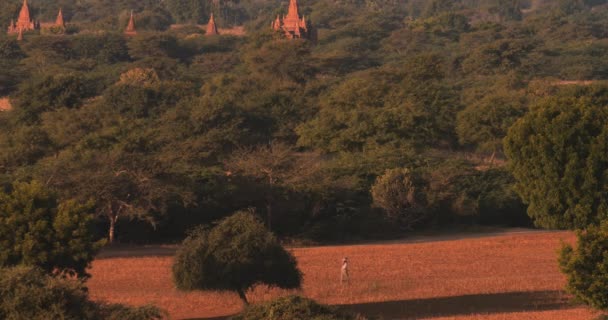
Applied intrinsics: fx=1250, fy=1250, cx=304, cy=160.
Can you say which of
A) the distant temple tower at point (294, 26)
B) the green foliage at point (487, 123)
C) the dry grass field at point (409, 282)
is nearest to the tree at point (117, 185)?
the dry grass field at point (409, 282)

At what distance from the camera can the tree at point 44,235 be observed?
72.5ft

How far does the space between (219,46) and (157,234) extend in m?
74.6

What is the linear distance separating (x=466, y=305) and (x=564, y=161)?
893 cm

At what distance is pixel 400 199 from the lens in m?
38.2

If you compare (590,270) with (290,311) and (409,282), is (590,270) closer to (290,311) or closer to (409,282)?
(409,282)

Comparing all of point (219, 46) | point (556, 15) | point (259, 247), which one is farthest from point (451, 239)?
point (556, 15)

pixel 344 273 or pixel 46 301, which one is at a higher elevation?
pixel 46 301

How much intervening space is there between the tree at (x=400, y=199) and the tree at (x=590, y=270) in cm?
1611

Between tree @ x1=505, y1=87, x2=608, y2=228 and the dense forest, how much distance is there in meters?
6.20

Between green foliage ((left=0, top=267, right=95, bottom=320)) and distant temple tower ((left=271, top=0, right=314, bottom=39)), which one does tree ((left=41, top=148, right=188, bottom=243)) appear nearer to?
green foliage ((left=0, top=267, right=95, bottom=320))

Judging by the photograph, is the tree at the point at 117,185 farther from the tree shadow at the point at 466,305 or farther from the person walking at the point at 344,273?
the tree shadow at the point at 466,305

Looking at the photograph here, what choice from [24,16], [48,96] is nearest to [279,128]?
[48,96]

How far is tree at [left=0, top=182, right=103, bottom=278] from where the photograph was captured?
22.1 meters

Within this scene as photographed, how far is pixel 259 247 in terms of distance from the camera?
75.3 ft
